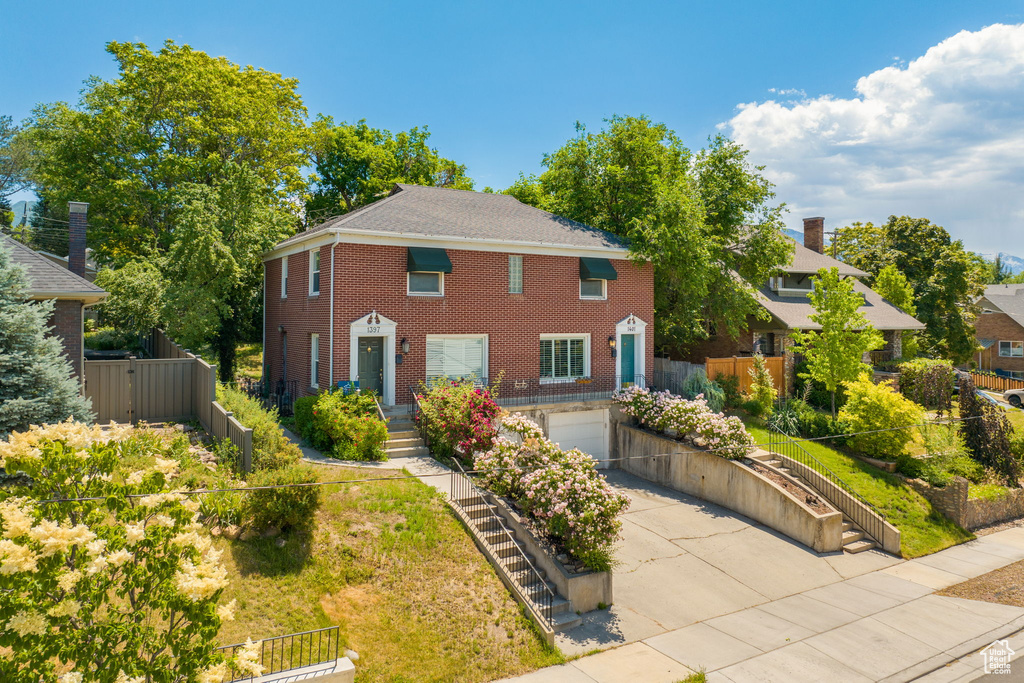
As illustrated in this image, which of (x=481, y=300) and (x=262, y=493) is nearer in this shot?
(x=262, y=493)

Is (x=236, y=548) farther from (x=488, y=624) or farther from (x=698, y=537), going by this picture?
(x=698, y=537)

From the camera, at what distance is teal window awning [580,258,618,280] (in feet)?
73.8

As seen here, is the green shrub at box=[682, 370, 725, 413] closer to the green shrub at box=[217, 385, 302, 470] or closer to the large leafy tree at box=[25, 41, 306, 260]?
the green shrub at box=[217, 385, 302, 470]

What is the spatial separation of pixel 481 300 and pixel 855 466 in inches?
545

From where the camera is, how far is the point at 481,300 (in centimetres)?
2091

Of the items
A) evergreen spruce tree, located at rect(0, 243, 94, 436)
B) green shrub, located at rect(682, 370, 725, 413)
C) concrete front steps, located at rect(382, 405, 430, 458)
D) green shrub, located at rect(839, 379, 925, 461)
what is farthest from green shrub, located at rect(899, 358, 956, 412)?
evergreen spruce tree, located at rect(0, 243, 94, 436)

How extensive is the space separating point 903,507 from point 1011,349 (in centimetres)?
3895

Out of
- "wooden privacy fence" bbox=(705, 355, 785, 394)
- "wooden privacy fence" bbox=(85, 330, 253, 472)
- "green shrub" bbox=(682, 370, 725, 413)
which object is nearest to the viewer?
"wooden privacy fence" bbox=(85, 330, 253, 472)

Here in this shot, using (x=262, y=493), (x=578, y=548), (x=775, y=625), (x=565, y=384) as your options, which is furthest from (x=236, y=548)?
(x=565, y=384)

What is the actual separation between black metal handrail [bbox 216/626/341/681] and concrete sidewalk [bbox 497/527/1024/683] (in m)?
3.13

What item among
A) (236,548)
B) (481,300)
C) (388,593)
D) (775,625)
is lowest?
(775,625)

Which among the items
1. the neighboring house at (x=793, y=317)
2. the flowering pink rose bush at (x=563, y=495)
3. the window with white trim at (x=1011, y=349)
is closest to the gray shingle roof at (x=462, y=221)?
the neighboring house at (x=793, y=317)

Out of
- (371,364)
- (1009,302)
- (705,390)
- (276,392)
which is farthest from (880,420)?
(1009,302)

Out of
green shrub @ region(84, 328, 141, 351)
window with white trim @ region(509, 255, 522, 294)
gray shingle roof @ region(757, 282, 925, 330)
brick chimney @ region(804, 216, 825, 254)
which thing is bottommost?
green shrub @ region(84, 328, 141, 351)
